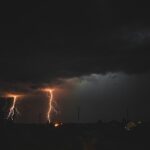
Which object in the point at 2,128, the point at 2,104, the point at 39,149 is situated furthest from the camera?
the point at 2,104

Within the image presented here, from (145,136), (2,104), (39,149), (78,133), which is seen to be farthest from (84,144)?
(2,104)

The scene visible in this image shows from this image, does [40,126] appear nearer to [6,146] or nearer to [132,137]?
[6,146]

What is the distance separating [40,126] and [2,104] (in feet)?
71.3

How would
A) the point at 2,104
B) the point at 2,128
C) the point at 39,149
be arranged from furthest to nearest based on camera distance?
the point at 2,104 → the point at 2,128 → the point at 39,149

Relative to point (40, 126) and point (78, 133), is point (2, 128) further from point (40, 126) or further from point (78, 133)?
point (78, 133)

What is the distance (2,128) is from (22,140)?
528 cm

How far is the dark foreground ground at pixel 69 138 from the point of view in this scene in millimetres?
66312

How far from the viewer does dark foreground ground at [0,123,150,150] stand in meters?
66.3

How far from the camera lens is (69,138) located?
67.9m

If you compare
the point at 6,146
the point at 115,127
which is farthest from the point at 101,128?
the point at 6,146

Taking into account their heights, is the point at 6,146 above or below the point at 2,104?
below

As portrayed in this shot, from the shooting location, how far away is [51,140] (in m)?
66.7

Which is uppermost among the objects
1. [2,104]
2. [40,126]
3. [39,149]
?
[2,104]

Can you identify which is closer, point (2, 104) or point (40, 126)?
point (40, 126)
